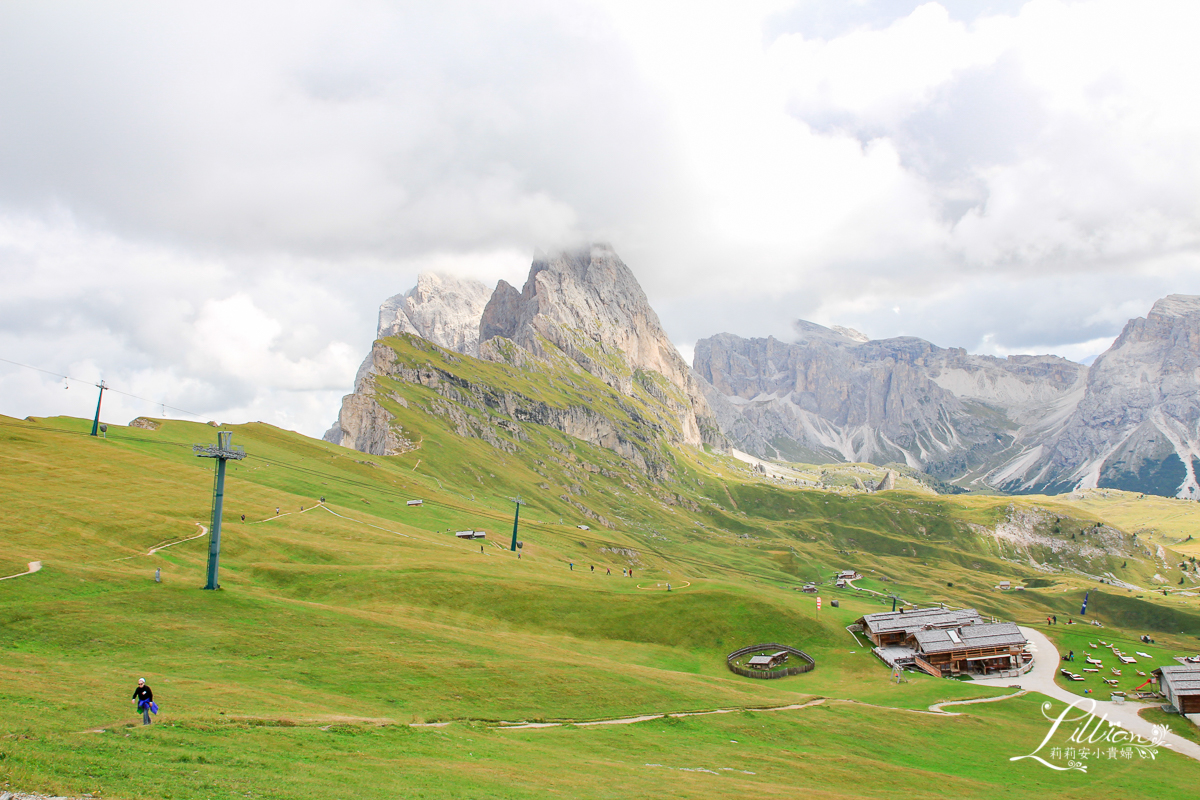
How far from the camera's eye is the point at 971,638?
292 ft

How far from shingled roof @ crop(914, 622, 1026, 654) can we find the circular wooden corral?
52.4ft

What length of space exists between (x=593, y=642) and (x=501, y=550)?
55398 mm

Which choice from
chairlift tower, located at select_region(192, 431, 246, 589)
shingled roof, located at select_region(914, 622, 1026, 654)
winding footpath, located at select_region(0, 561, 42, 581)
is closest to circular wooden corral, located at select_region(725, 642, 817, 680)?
shingled roof, located at select_region(914, 622, 1026, 654)

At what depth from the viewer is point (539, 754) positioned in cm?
3991

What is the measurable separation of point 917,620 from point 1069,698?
21.3 metres

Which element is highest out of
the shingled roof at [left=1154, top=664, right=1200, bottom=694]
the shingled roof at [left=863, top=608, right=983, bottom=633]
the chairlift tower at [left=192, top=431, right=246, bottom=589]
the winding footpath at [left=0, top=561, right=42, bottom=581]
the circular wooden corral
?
the chairlift tower at [left=192, top=431, right=246, bottom=589]

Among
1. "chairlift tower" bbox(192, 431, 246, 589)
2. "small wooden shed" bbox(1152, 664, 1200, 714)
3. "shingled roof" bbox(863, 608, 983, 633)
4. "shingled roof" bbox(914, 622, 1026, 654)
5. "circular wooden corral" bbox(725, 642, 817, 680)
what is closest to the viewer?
"chairlift tower" bbox(192, 431, 246, 589)

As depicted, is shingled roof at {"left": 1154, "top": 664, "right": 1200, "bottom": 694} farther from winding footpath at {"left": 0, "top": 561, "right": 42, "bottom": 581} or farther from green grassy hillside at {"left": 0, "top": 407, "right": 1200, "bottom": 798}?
winding footpath at {"left": 0, "top": 561, "right": 42, "bottom": 581}

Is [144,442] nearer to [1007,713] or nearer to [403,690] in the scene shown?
[403,690]

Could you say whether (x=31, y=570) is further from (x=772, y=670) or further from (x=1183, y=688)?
(x=1183, y=688)

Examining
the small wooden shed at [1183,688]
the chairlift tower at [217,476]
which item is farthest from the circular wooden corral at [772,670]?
the chairlift tower at [217,476]

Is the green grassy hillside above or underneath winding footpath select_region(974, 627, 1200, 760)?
above

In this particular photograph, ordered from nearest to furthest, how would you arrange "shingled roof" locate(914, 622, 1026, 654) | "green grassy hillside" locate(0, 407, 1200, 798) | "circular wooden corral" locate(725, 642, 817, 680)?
"green grassy hillside" locate(0, 407, 1200, 798)
"circular wooden corral" locate(725, 642, 817, 680)
"shingled roof" locate(914, 622, 1026, 654)

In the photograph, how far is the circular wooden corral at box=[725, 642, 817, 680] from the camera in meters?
79.8
